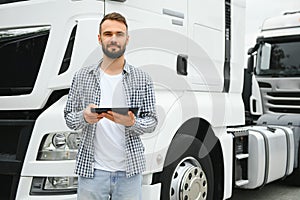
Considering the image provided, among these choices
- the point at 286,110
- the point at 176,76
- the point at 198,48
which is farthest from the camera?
the point at 286,110

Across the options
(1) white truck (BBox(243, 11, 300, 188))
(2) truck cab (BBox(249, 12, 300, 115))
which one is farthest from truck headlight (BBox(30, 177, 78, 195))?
(2) truck cab (BBox(249, 12, 300, 115))

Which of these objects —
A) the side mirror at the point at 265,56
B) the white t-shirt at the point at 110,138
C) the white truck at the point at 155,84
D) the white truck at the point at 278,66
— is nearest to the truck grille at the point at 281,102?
the white truck at the point at 278,66

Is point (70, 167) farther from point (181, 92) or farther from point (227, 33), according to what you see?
point (227, 33)

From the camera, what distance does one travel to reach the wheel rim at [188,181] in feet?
13.3

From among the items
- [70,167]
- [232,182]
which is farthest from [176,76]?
[232,182]

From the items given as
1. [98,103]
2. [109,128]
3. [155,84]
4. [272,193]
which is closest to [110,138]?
[109,128]

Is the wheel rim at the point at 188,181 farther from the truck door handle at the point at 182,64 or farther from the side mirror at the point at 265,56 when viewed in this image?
the side mirror at the point at 265,56

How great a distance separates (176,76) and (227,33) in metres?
1.07

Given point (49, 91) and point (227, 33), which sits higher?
point (227, 33)

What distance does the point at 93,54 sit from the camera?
3.31 m

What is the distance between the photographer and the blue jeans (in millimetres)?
2762

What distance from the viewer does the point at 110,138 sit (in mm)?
2770

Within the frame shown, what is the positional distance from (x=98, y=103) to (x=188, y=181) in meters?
1.66

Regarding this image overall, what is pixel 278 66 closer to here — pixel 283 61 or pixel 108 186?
pixel 283 61
